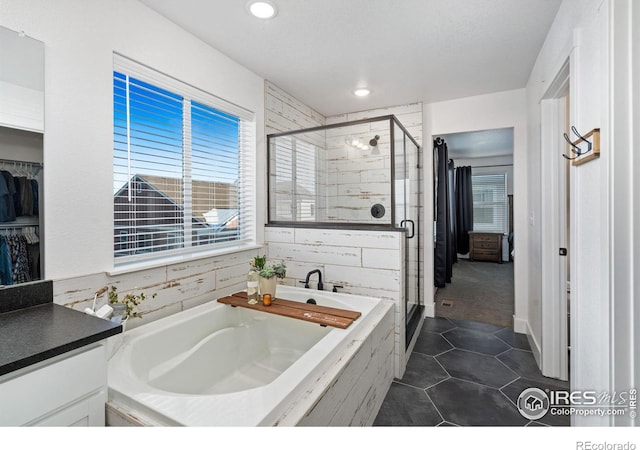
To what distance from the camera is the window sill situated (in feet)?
5.70

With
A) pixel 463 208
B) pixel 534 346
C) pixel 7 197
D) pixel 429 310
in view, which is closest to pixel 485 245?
pixel 463 208

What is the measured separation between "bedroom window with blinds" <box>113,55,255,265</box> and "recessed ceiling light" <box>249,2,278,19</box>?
690 millimetres

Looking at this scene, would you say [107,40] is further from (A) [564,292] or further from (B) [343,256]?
(A) [564,292]

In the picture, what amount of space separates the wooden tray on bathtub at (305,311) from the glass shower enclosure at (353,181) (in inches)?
29.2

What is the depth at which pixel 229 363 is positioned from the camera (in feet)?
6.59

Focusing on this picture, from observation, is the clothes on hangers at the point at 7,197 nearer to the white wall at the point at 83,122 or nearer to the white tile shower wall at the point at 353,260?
the white wall at the point at 83,122

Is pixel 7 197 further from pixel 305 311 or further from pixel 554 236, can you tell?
pixel 554 236

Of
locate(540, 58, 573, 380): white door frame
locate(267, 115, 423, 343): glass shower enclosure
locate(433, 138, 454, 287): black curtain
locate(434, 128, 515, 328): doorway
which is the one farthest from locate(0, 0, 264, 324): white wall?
locate(434, 128, 515, 328): doorway

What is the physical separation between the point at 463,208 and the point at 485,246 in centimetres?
103

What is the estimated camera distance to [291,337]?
2.08 metres

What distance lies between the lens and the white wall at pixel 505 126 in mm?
3127

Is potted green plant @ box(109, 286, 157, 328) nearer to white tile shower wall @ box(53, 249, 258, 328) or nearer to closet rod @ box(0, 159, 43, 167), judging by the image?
white tile shower wall @ box(53, 249, 258, 328)

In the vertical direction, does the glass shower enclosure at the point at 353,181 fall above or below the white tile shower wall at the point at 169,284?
above

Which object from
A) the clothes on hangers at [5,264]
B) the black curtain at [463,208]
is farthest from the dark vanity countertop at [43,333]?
the black curtain at [463,208]
